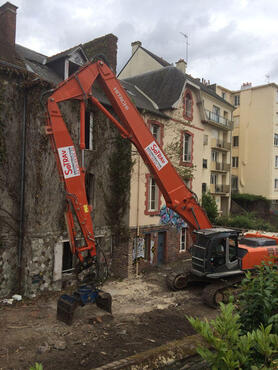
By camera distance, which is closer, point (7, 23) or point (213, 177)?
point (7, 23)

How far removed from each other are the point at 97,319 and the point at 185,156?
491 inches

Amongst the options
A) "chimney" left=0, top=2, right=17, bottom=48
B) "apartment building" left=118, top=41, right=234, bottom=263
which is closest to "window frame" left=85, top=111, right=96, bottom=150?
"apartment building" left=118, top=41, right=234, bottom=263

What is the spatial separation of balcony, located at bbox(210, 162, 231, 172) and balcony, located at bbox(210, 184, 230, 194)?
165 cm

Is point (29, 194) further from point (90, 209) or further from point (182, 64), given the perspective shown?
point (182, 64)

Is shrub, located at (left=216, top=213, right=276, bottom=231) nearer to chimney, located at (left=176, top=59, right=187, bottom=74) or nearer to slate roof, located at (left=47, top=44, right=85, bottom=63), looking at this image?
chimney, located at (left=176, top=59, right=187, bottom=74)

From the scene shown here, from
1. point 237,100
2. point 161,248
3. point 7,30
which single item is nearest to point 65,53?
point 7,30

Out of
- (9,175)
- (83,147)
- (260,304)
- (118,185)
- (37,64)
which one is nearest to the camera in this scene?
(260,304)

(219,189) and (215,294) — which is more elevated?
(219,189)

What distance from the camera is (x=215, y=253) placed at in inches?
471

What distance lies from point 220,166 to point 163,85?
13093 millimetres

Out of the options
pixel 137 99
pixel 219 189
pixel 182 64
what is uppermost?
pixel 182 64

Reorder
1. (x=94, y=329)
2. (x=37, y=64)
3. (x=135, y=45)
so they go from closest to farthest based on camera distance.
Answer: (x=94, y=329), (x=37, y=64), (x=135, y=45)

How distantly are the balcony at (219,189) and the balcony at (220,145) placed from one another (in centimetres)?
379

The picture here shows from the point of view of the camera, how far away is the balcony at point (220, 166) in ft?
96.7
